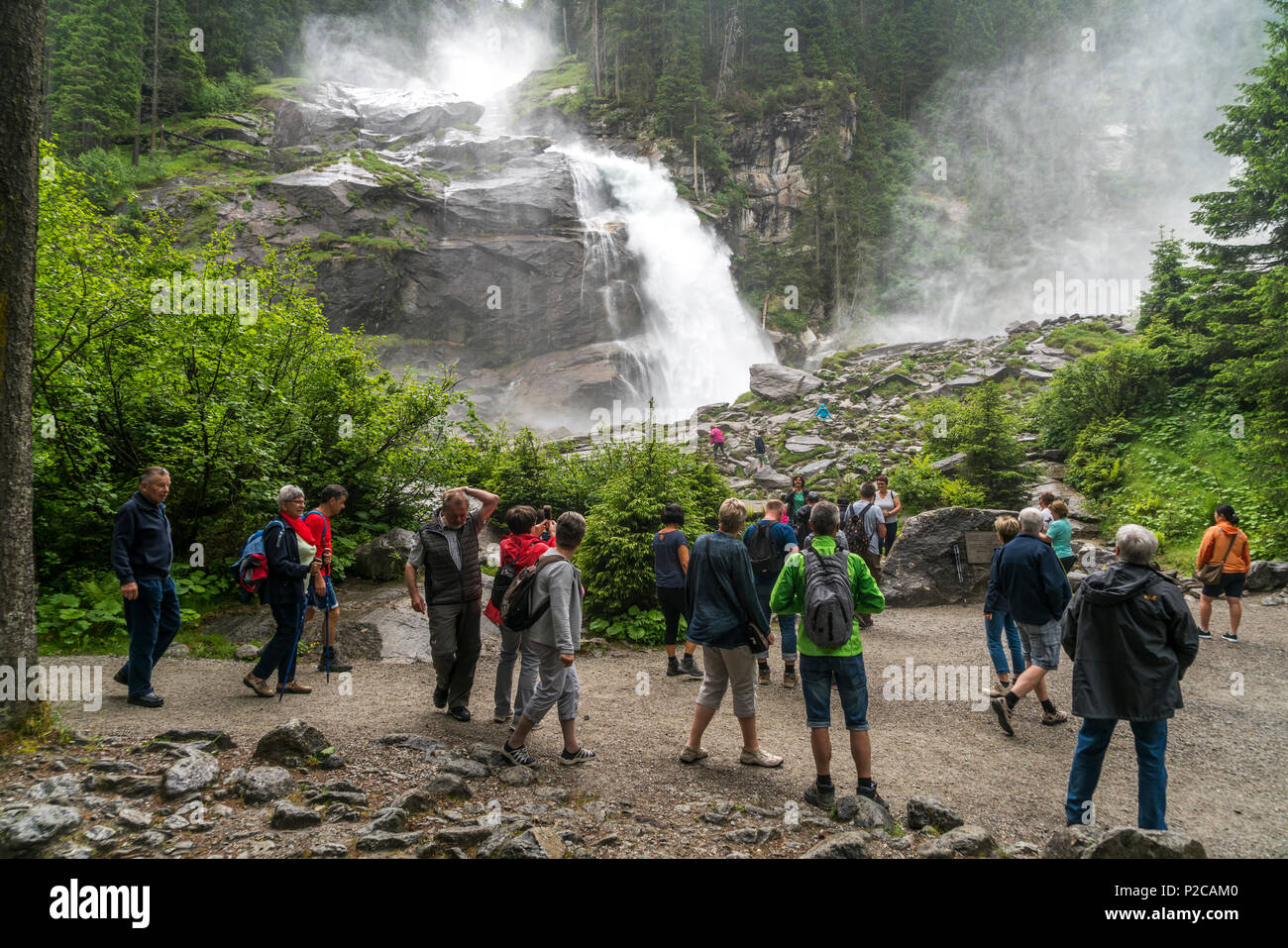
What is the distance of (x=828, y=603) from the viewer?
4.28 metres

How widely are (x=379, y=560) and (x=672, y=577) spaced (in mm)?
5700

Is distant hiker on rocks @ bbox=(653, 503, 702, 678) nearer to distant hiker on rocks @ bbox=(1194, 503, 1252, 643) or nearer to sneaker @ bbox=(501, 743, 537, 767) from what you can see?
sneaker @ bbox=(501, 743, 537, 767)

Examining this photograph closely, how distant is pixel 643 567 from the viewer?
30.4ft

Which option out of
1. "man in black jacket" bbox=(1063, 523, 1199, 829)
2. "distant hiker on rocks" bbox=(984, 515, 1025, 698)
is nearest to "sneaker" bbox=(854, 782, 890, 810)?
"man in black jacket" bbox=(1063, 523, 1199, 829)

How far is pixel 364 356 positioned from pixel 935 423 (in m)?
14.3

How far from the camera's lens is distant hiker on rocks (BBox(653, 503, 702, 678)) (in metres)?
7.20

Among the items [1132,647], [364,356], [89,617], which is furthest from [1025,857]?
[364,356]

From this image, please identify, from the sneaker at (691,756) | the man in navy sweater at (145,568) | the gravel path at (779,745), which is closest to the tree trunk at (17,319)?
the gravel path at (779,745)

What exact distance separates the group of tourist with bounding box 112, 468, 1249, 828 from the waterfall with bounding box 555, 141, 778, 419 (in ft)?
92.0

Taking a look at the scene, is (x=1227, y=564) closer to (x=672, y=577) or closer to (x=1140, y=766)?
(x=1140, y=766)

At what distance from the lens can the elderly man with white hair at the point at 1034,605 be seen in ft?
18.9

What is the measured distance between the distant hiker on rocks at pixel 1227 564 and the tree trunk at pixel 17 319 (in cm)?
1247

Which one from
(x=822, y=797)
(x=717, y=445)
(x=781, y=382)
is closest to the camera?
(x=822, y=797)

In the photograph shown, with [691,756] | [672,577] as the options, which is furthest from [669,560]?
[691,756]
